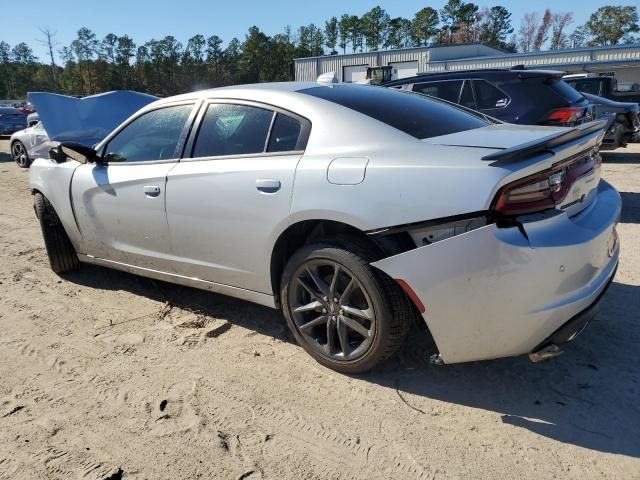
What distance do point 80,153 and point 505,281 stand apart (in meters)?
3.40

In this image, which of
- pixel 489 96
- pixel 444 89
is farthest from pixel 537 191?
pixel 444 89

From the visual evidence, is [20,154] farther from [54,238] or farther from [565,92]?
[565,92]

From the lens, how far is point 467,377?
9.07 feet

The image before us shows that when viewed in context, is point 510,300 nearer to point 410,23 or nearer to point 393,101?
point 393,101

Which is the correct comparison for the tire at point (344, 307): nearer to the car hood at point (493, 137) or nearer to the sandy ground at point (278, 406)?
the sandy ground at point (278, 406)

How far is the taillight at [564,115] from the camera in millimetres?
6426

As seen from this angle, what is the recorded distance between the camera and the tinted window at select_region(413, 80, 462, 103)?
23.6ft

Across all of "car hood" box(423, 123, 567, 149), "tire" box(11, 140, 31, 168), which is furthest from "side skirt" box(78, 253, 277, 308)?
"tire" box(11, 140, 31, 168)

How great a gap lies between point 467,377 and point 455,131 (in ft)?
4.58

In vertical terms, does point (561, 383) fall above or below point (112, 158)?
below

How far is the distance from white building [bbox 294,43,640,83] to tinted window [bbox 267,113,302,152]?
2875 cm

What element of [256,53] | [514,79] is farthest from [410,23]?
[514,79]

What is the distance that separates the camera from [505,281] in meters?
2.17

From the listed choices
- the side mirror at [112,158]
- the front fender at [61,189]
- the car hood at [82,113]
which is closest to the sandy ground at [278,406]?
the front fender at [61,189]
